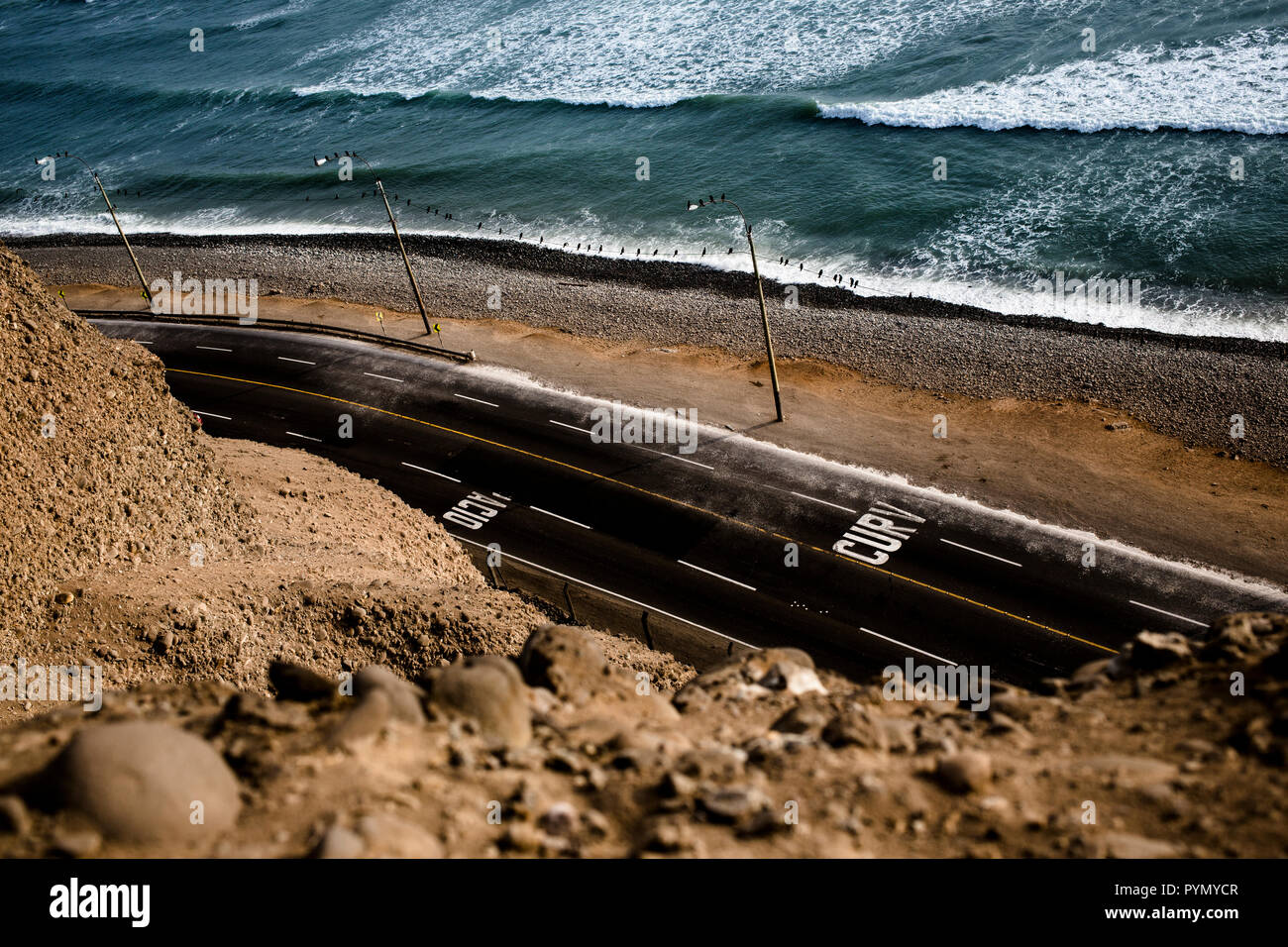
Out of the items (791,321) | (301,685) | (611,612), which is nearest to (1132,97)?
(791,321)

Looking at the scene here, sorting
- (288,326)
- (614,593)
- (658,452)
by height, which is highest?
(288,326)

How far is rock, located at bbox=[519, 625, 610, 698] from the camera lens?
15.4 metres

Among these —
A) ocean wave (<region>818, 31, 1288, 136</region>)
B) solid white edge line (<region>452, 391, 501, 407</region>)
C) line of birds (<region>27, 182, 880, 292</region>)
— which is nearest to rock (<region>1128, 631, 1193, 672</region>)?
line of birds (<region>27, 182, 880, 292</region>)

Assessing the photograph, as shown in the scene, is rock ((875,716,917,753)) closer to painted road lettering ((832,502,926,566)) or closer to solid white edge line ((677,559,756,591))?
solid white edge line ((677,559,756,591))

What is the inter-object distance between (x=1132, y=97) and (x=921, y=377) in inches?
1591

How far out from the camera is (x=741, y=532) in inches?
1350

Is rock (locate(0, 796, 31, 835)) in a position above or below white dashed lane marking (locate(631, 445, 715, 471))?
above

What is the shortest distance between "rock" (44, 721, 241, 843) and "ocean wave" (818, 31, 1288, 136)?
240ft

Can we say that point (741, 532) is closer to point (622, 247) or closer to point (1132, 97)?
point (622, 247)

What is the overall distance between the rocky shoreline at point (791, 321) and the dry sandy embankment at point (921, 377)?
0.16 metres

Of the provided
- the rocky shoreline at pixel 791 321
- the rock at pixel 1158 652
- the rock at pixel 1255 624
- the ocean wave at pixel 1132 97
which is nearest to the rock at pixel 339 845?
the rock at pixel 1158 652
